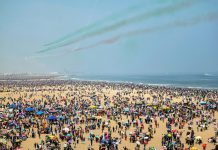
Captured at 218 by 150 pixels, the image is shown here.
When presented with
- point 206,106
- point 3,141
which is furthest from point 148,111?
point 3,141

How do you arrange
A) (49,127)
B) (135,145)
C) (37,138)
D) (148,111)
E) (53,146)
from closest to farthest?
(53,146) < (135,145) < (37,138) < (49,127) < (148,111)

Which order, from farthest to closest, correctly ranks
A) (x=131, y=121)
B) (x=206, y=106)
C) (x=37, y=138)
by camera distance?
(x=206, y=106), (x=131, y=121), (x=37, y=138)

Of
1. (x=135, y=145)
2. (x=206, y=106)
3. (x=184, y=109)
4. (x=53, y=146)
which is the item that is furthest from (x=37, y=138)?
(x=206, y=106)

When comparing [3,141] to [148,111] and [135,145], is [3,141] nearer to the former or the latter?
[135,145]

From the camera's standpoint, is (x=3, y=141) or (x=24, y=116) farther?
(x=24, y=116)

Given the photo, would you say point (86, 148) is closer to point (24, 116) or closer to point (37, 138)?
point (37, 138)

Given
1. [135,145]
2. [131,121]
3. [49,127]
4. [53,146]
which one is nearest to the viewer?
[53,146]

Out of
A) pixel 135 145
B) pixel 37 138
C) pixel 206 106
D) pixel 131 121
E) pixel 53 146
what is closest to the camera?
pixel 53 146

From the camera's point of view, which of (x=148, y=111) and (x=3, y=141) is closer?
(x=3, y=141)
